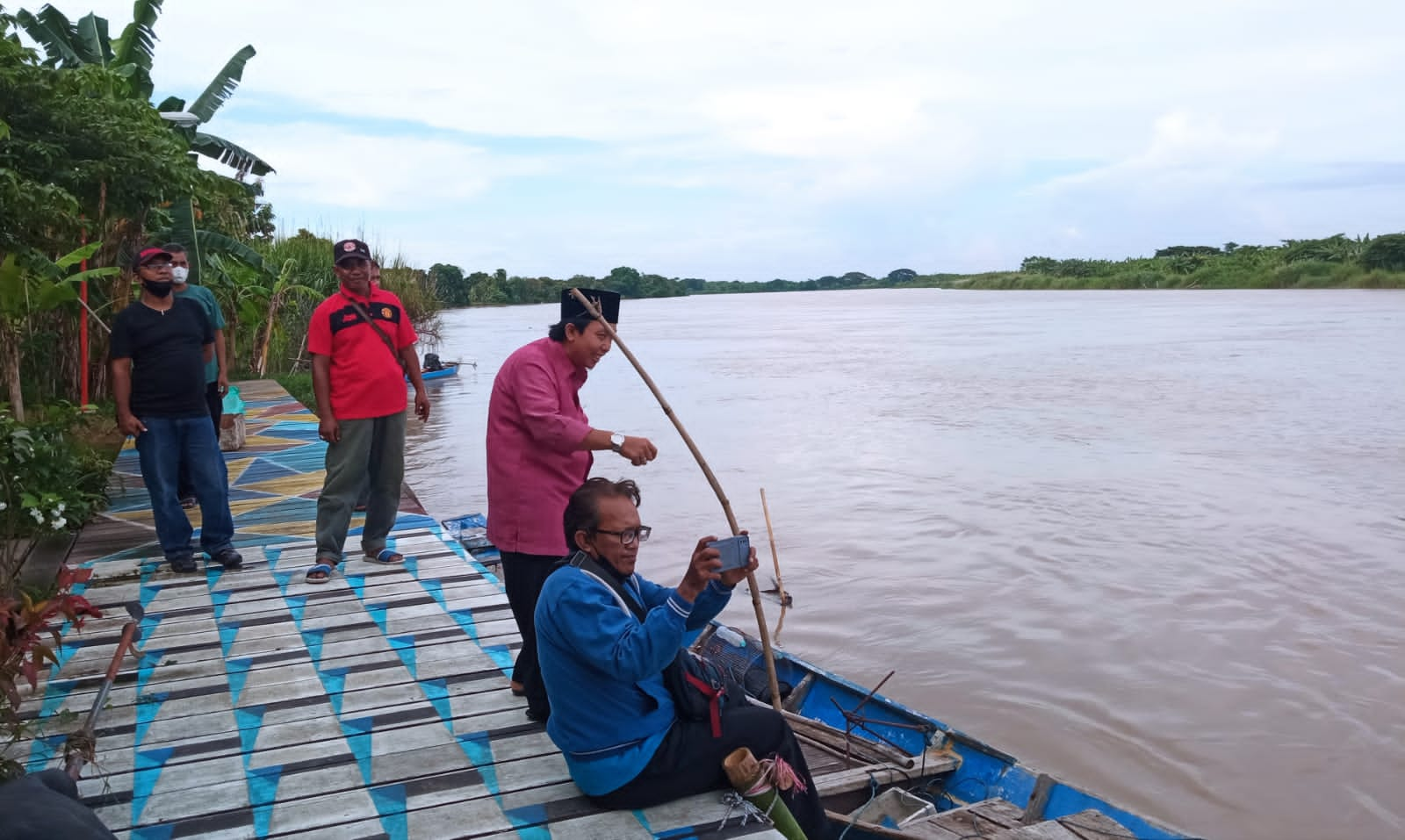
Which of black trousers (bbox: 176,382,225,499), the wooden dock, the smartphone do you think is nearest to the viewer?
the smartphone

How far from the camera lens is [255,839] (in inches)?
123

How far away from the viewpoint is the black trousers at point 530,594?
3891 mm

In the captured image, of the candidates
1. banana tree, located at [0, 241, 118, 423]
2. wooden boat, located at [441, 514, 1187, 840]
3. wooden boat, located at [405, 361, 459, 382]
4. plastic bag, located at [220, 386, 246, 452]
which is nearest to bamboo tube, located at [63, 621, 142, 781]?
wooden boat, located at [441, 514, 1187, 840]

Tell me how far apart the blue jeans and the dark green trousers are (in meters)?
0.63

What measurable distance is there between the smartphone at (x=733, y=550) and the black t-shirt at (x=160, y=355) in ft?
12.8

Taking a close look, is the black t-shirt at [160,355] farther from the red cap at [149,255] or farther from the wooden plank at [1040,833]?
the wooden plank at [1040,833]

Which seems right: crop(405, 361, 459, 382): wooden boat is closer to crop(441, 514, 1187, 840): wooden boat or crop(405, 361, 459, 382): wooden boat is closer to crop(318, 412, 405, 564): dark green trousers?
crop(318, 412, 405, 564): dark green trousers

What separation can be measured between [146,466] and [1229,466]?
38.9 ft

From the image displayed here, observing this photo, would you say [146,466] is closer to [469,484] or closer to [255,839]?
[255,839]

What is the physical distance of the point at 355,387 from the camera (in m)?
5.47

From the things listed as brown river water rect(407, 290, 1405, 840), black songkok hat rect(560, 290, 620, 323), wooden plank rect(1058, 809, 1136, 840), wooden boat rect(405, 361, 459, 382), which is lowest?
brown river water rect(407, 290, 1405, 840)

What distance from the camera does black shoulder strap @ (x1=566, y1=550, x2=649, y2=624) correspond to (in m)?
2.93

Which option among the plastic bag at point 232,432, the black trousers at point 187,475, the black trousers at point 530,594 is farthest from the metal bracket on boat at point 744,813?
the plastic bag at point 232,432

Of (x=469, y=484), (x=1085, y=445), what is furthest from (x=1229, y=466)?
(x=469, y=484)
